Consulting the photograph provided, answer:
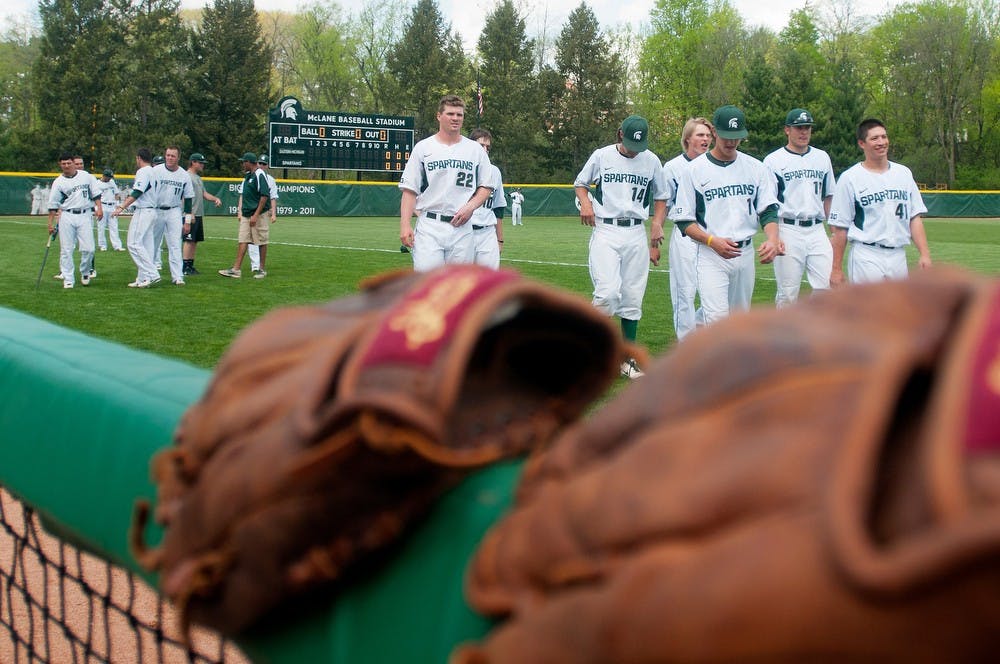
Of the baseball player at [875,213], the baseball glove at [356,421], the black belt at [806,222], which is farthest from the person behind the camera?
the black belt at [806,222]

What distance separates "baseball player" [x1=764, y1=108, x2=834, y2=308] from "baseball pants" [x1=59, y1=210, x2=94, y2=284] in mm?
8931

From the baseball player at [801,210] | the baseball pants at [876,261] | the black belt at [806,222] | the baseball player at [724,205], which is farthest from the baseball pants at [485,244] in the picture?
the baseball pants at [876,261]

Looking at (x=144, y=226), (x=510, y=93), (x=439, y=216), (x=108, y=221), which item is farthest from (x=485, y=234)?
(x=510, y=93)

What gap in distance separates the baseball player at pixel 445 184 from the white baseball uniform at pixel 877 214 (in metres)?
2.90

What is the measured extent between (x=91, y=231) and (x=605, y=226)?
817cm

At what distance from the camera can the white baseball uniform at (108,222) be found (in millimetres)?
19594

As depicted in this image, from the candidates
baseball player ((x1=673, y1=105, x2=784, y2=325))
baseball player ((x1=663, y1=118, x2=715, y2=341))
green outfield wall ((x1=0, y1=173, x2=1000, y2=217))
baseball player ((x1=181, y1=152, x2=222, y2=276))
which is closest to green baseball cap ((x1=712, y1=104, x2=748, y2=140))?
baseball player ((x1=673, y1=105, x2=784, y2=325))

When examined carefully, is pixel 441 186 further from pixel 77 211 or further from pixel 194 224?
pixel 77 211

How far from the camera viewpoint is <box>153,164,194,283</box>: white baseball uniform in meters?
14.1

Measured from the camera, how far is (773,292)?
41.8 ft

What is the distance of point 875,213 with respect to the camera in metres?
7.79

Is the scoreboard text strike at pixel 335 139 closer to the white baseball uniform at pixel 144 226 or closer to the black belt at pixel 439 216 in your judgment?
the white baseball uniform at pixel 144 226

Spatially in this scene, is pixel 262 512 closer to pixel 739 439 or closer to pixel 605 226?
pixel 739 439

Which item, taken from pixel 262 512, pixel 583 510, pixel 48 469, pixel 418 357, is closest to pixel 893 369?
pixel 583 510
